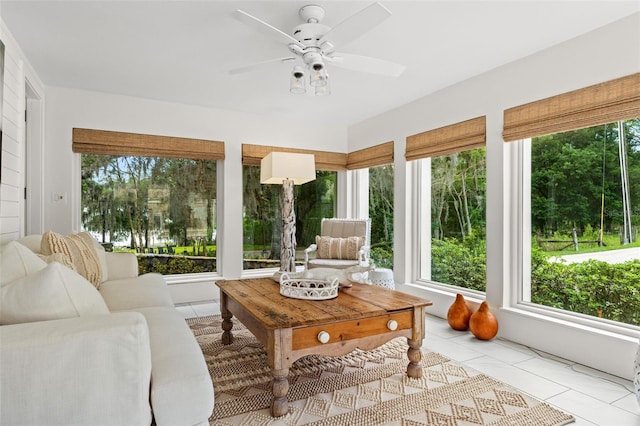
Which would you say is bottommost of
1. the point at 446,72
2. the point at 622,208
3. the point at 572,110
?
the point at 622,208

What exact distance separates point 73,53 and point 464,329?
4.05m

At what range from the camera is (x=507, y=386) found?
227 centimetres

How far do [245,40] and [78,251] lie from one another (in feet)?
6.17

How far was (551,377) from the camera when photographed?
2418 millimetres

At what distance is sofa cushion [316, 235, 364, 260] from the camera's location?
14.2 ft

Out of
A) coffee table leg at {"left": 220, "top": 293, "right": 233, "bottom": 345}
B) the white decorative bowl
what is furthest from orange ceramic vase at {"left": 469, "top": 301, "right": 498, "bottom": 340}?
coffee table leg at {"left": 220, "top": 293, "right": 233, "bottom": 345}

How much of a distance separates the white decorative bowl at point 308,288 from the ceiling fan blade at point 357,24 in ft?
4.90

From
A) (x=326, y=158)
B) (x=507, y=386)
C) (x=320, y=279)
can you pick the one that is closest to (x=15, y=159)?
(x=320, y=279)

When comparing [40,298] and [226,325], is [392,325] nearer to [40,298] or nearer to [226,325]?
[226,325]

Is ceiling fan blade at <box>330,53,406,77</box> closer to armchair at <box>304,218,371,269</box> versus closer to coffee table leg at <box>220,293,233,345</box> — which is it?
coffee table leg at <box>220,293,233,345</box>

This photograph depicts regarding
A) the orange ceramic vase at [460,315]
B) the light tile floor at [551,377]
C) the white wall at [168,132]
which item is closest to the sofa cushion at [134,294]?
the white wall at [168,132]

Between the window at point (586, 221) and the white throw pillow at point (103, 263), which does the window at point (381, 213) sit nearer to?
the window at point (586, 221)

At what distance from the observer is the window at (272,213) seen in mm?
4910

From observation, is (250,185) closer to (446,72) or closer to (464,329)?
(446,72)
